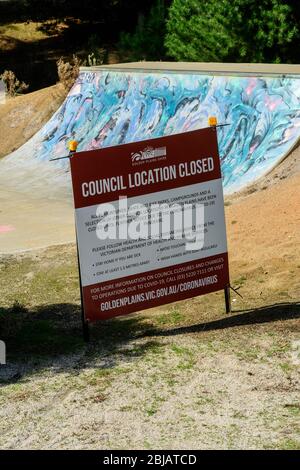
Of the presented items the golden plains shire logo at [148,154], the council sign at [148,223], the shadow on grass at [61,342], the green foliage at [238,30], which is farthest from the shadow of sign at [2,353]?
the green foliage at [238,30]

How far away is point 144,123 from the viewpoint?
22.5 meters

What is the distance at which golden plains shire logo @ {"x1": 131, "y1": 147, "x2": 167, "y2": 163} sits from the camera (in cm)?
853

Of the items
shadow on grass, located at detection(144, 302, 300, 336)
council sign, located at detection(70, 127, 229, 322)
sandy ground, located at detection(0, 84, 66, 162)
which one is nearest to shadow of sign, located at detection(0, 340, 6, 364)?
council sign, located at detection(70, 127, 229, 322)

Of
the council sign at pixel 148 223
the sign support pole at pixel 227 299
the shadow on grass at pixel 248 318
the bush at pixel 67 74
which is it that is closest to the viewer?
the council sign at pixel 148 223

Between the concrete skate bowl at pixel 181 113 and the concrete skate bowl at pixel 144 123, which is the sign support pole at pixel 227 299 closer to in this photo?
the concrete skate bowl at pixel 144 123

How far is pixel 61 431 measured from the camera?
6238 mm

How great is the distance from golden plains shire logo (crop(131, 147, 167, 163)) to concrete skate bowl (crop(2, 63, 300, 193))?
8.60 meters

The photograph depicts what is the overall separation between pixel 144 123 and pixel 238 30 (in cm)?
861

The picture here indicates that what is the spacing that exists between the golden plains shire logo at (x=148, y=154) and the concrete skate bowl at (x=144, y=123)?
19.4 ft

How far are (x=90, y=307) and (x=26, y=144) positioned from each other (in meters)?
19.4

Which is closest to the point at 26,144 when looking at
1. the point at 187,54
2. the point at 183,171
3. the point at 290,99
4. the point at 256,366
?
the point at 187,54

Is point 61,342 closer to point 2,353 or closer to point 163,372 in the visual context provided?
point 2,353

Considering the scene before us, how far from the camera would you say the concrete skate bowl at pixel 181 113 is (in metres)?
18.0

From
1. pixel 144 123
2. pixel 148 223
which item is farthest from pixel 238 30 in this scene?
pixel 148 223
